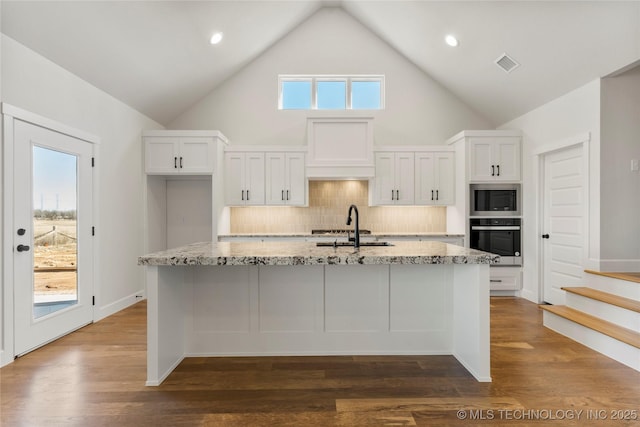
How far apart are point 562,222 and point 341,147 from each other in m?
2.99

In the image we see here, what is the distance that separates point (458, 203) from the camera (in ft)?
17.1

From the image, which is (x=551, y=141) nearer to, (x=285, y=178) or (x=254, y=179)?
(x=285, y=178)

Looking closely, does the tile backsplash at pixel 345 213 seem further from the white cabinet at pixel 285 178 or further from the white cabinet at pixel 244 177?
the white cabinet at pixel 244 177

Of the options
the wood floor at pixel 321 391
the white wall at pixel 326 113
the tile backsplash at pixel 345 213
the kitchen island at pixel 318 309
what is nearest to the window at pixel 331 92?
the white wall at pixel 326 113

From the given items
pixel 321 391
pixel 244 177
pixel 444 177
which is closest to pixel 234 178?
pixel 244 177

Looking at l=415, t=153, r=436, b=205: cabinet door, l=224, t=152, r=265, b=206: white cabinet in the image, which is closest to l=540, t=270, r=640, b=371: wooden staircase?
l=415, t=153, r=436, b=205: cabinet door

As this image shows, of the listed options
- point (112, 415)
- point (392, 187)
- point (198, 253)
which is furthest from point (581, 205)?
point (112, 415)

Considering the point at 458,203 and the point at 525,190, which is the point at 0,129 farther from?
the point at 525,190

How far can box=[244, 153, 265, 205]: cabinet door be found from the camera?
5258 mm

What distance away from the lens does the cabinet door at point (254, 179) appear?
5.26 m

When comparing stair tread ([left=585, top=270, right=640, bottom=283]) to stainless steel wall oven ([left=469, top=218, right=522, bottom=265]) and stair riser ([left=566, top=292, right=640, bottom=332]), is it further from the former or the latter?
stainless steel wall oven ([left=469, top=218, right=522, bottom=265])

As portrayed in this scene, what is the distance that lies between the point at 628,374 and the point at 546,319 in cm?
111

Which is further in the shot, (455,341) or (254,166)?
(254,166)

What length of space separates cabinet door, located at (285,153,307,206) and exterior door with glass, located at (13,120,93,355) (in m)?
2.49
